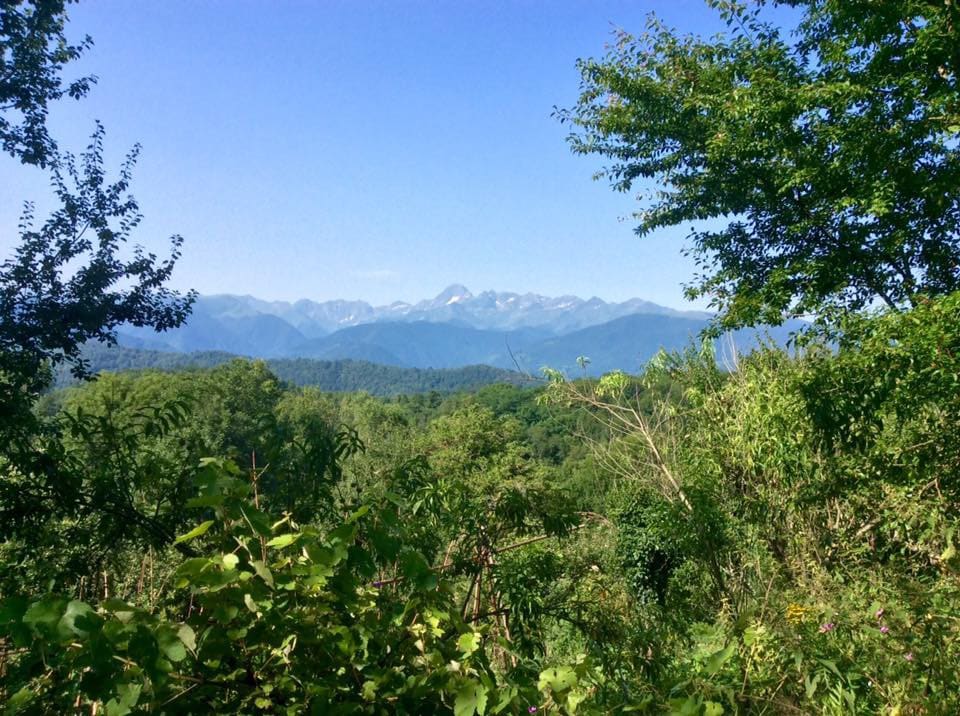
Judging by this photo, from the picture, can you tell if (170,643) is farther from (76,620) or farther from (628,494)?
(628,494)

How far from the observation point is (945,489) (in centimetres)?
446

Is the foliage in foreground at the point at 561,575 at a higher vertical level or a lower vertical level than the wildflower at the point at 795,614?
higher

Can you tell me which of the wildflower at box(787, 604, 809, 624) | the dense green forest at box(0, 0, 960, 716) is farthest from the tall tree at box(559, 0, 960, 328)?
the wildflower at box(787, 604, 809, 624)

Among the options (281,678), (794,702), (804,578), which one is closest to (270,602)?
(281,678)

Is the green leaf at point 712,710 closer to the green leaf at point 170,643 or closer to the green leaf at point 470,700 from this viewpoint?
the green leaf at point 470,700

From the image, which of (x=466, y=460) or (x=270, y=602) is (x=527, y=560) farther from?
(x=466, y=460)

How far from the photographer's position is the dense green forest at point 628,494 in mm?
1122

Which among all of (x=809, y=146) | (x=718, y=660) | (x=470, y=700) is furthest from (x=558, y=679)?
(x=809, y=146)

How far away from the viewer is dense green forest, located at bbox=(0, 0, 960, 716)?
1122 mm

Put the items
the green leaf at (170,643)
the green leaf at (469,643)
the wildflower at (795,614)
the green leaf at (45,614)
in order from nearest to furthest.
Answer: the green leaf at (45,614) < the green leaf at (170,643) < the green leaf at (469,643) < the wildflower at (795,614)

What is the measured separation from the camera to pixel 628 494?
25.4 feet

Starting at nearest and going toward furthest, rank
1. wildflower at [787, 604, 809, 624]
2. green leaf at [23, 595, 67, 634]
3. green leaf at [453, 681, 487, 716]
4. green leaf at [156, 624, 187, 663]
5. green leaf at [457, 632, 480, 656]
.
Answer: green leaf at [23, 595, 67, 634], green leaf at [156, 624, 187, 663], green leaf at [453, 681, 487, 716], green leaf at [457, 632, 480, 656], wildflower at [787, 604, 809, 624]

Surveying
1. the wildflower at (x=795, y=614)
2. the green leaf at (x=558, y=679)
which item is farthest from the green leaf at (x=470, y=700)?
the wildflower at (x=795, y=614)

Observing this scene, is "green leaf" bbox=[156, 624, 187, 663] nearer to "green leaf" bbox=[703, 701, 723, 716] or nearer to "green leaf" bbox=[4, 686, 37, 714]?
"green leaf" bbox=[4, 686, 37, 714]
